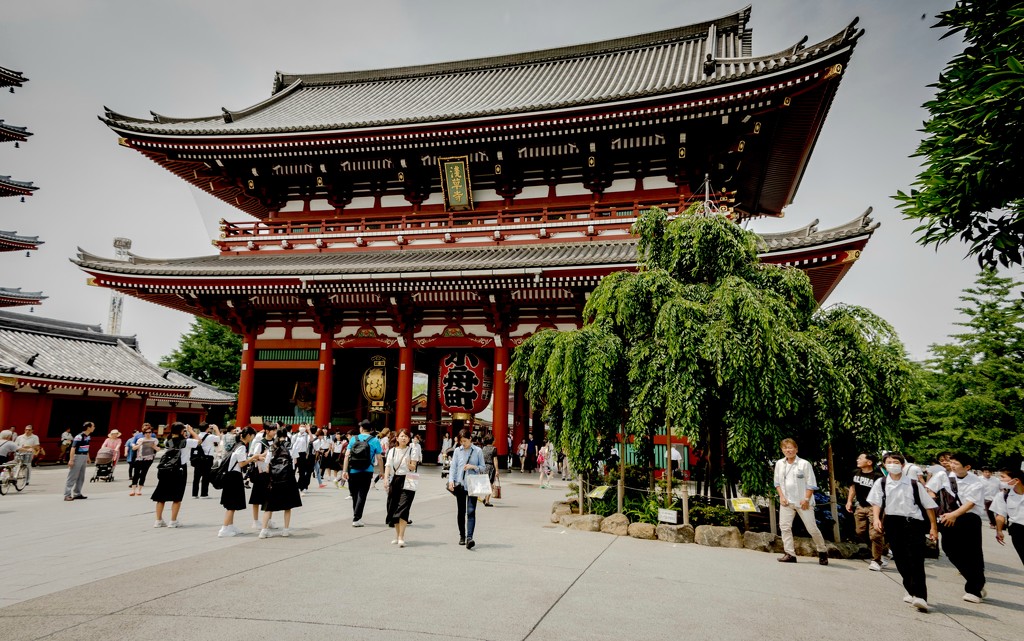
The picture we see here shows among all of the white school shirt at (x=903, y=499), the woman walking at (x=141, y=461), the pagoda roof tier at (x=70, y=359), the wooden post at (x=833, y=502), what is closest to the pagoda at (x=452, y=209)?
the woman walking at (x=141, y=461)

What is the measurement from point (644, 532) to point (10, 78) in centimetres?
3611

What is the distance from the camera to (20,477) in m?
13.2

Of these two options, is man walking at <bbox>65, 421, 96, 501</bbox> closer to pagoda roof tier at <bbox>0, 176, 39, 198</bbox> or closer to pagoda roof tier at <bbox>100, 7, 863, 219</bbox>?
pagoda roof tier at <bbox>100, 7, 863, 219</bbox>

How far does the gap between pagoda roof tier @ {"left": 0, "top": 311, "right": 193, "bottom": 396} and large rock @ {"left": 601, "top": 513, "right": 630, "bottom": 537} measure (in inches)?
810

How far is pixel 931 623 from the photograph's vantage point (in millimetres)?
5281

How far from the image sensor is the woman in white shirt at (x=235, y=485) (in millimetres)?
8266

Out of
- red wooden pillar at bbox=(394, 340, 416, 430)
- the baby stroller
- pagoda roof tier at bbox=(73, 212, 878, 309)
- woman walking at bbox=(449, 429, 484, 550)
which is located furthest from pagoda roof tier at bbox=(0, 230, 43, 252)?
woman walking at bbox=(449, 429, 484, 550)

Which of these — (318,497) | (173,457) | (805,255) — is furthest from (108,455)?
(805,255)

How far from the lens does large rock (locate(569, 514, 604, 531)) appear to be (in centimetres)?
933

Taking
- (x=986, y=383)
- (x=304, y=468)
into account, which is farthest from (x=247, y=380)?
(x=986, y=383)

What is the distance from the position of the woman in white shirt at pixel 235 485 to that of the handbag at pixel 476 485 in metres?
3.21

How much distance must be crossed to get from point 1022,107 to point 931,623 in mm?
4953

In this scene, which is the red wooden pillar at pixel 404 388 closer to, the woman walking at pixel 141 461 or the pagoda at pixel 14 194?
the woman walking at pixel 141 461

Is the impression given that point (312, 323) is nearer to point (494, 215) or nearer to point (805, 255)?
point (494, 215)
